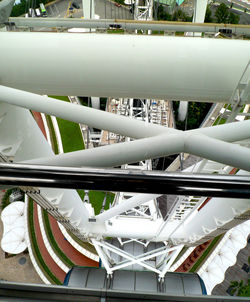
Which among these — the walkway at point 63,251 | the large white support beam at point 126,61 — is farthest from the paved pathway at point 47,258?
the large white support beam at point 126,61

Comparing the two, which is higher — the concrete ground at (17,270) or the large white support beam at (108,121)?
the large white support beam at (108,121)

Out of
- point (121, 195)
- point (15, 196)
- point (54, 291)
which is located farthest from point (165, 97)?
point (15, 196)

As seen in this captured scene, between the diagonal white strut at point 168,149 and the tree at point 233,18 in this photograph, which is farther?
the tree at point 233,18

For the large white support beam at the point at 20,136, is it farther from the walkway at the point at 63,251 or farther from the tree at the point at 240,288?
the tree at the point at 240,288

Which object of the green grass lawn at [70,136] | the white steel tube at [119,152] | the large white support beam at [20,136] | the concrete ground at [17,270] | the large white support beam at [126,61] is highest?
the large white support beam at [126,61]

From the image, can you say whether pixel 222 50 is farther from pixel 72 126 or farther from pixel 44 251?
pixel 72 126

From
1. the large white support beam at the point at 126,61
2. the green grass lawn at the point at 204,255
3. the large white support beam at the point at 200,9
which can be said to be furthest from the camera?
the green grass lawn at the point at 204,255

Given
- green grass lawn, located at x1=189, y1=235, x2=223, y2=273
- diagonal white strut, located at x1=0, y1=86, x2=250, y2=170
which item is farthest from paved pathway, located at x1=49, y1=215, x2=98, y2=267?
diagonal white strut, located at x1=0, y1=86, x2=250, y2=170
